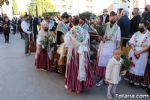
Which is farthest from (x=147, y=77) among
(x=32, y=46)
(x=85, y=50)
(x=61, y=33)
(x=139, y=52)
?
(x=32, y=46)

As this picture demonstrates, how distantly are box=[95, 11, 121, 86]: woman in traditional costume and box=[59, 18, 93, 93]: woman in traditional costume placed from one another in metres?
0.77

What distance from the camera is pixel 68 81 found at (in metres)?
8.09

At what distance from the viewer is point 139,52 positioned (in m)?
8.40

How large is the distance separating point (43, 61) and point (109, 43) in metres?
3.05

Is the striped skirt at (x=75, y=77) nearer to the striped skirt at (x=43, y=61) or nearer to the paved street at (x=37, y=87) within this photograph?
the paved street at (x=37, y=87)

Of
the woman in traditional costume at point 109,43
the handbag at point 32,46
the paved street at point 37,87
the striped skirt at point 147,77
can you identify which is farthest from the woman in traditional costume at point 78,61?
the handbag at point 32,46

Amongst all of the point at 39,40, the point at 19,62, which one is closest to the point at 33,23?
the point at 19,62

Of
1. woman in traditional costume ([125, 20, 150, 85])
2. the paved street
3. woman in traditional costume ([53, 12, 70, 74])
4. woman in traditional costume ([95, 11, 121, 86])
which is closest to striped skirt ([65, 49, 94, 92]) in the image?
the paved street

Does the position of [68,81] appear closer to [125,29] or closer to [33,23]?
[125,29]

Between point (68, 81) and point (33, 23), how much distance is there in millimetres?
14755

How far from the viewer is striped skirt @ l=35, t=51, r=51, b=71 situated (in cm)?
1092

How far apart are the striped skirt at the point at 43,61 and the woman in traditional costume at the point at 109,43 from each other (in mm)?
2455

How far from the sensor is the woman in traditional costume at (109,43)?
8.54m

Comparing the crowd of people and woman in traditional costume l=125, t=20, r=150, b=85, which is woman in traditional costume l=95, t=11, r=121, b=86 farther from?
woman in traditional costume l=125, t=20, r=150, b=85
